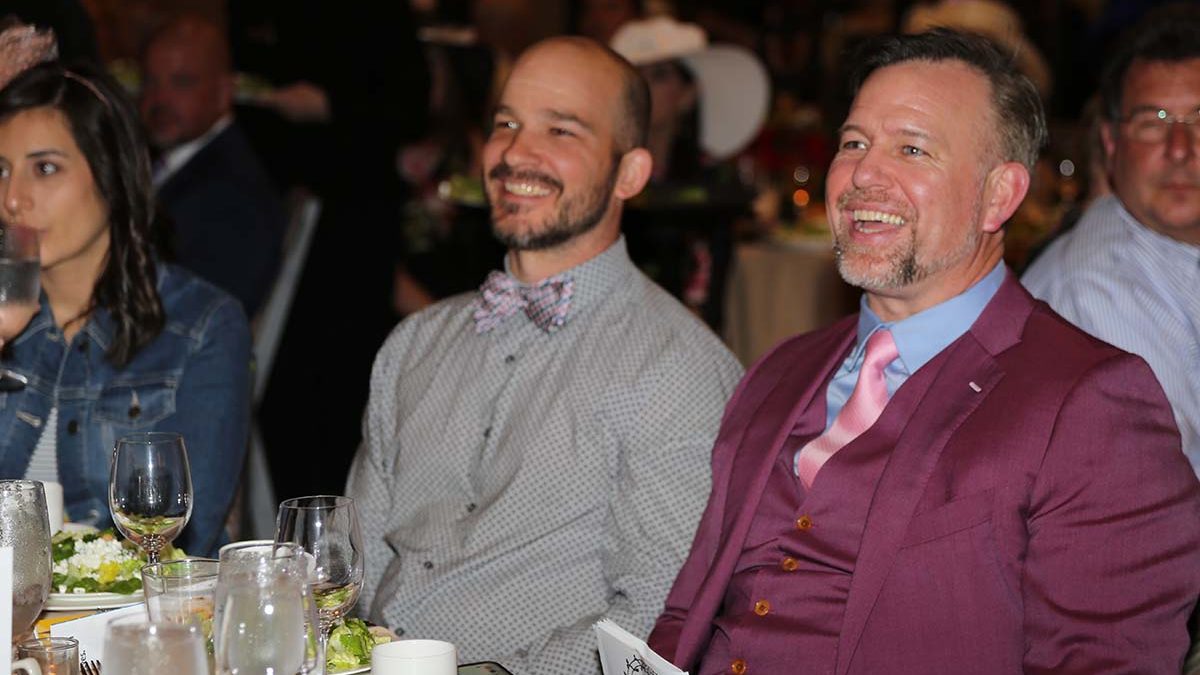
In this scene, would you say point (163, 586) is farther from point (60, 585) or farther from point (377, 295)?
point (377, 295)

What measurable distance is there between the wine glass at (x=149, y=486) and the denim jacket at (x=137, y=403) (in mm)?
835

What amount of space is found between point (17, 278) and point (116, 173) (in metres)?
0.66

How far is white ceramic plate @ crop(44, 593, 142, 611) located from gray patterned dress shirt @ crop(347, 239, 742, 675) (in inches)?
26.3

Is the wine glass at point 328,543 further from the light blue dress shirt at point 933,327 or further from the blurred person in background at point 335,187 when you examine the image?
Answer: the blurred person in background at point 335,187

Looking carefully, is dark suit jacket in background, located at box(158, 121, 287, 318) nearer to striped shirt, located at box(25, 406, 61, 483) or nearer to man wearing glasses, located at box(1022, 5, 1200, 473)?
striped shirt, located at box(25, 406, 61, 483)

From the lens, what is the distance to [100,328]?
3031 millimetres

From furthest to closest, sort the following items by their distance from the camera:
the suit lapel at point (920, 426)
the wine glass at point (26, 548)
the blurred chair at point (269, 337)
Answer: the blurred chair at point (269, 337) < the suit lapel at point (920, 426) < the wine glass at point (26, 548)

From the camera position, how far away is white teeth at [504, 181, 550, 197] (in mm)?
2879

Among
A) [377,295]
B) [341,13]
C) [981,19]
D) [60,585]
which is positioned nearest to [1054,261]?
[60,585]

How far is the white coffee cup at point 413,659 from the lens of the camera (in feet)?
5.39

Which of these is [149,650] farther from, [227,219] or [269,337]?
[227,219]

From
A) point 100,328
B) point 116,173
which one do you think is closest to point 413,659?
point 100,328

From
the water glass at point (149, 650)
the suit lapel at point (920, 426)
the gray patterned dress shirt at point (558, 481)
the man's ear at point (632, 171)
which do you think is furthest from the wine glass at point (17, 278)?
the suit lapel at point (920, 426)

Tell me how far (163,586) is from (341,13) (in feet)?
13.7
